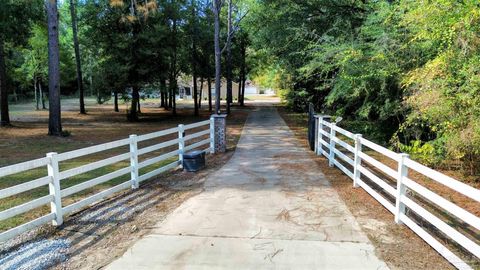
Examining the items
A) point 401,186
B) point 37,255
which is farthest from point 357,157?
point 37,255

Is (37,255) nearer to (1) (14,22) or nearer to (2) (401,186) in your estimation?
(2) (401,186)

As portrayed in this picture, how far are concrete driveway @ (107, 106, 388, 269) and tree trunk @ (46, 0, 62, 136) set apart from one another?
10352mm

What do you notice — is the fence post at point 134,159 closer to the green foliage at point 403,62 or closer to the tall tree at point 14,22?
the green foliage at point 403,62

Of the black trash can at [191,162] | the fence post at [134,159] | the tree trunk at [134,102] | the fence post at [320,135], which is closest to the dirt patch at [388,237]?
the black trash can at [191,162]

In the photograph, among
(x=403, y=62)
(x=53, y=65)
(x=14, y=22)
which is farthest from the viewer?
(x=14, y=22)

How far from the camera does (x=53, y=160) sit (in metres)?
5.13

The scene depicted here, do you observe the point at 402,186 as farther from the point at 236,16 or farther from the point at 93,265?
the point at 236,16

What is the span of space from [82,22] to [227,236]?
2314 centimetres

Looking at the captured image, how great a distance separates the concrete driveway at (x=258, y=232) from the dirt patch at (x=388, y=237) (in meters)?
0.15

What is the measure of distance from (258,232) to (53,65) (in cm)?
1330

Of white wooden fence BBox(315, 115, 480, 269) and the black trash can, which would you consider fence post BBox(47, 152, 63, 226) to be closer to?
the black trash can

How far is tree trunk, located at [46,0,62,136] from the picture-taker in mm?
14836

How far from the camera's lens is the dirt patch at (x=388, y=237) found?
13.6 feet

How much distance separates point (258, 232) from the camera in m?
4.95
